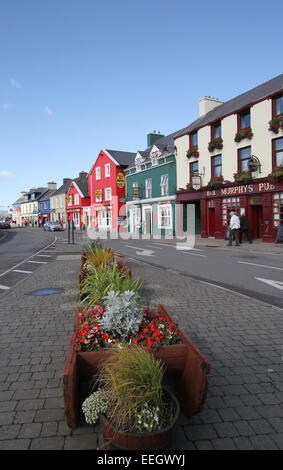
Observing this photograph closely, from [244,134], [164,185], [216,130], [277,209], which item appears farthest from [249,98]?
[164,185]

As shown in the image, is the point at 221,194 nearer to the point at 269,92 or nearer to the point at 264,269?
the point at 269,92

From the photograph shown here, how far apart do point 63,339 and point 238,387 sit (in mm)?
2574

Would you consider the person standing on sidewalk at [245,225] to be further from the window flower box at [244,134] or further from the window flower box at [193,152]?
the window flower box at [193,152]

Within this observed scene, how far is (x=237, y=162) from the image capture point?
22438mm

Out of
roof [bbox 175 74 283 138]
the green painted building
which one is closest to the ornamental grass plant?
roof [bbox 175 74 283 138]

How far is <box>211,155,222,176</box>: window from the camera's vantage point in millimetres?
24359

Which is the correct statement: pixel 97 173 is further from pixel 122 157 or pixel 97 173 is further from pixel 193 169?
pixel 193 169

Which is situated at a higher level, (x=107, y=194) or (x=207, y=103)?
(x=207, y=103)

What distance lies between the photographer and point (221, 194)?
23.9 meters

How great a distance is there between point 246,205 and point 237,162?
3.06 meters

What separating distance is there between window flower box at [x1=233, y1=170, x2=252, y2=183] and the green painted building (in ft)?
27.0

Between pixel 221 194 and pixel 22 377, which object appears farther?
pixel 221 194

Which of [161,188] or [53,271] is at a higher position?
[161,188]
